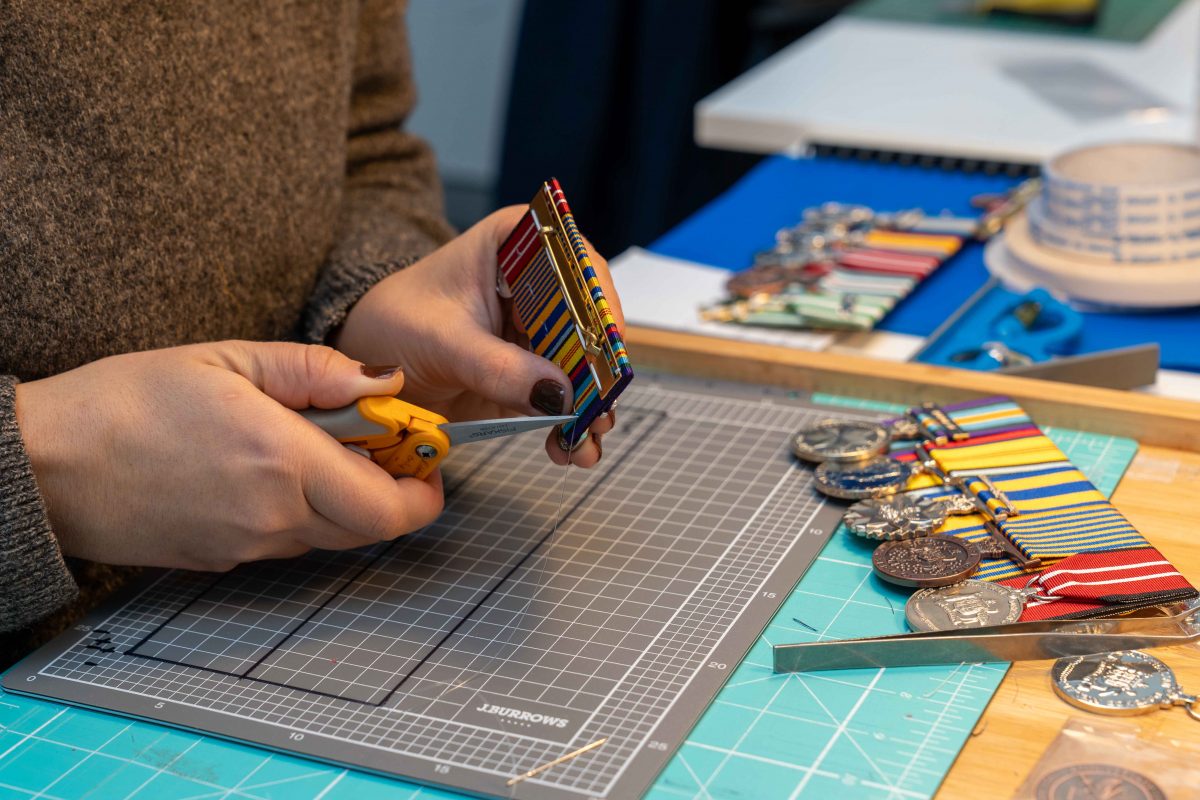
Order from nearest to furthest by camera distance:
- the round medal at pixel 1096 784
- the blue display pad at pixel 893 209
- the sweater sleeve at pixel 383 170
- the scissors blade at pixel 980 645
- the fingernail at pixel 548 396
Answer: the round medal at pixel 1096 784
the scissors blade at pixel 980 645
the fingernail at pixel 548 396
the sweater sleeve at pixel 383 170
the blue display pad at pixel 893 209

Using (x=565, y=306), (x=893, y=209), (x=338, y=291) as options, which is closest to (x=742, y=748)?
(x=565, y=306)

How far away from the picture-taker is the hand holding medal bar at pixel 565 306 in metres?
0.85

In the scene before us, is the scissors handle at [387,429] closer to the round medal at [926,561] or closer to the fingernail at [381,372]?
the fingernail at [381,372]

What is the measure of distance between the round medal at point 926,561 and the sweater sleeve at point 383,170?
0.48m

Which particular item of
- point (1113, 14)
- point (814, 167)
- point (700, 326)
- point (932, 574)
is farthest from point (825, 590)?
point (1113, 14)

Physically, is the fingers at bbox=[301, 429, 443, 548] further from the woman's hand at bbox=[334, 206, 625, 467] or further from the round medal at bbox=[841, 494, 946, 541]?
the round medal at bbox=[841, 494, 946, 541]

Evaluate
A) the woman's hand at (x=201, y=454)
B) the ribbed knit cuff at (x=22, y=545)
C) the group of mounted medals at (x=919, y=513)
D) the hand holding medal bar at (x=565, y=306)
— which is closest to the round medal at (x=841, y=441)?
the group of mounted medals at (x=919, y=513)

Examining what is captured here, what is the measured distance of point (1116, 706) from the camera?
0.75 metres

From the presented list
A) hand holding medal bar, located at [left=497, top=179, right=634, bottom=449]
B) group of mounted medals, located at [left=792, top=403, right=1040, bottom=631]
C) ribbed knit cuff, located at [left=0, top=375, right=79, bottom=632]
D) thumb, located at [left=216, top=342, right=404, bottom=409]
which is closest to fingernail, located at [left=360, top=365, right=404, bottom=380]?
thumb, located at [left=216, top=342, right=404, bottom=409]

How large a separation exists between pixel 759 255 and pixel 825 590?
0.71 metres

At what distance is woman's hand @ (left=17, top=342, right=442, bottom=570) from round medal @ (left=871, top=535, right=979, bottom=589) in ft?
1.04

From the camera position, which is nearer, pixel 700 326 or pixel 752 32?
pixel 700 326

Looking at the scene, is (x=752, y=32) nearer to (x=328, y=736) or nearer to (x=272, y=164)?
(x=272, y=164)

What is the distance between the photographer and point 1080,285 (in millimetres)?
1392
